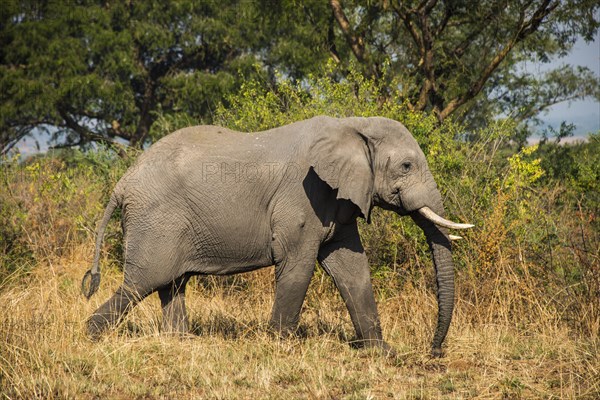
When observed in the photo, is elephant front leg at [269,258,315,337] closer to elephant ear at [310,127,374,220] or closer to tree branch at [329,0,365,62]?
elephant ear at [310,127,374,220]

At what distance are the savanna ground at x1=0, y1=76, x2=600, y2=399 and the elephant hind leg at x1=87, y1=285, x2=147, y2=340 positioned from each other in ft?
0.47

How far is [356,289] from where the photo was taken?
7.24 meters

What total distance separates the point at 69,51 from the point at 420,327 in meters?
20.3

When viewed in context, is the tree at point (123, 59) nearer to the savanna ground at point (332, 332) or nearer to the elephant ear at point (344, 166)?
the savanna ground at point (332, 332)

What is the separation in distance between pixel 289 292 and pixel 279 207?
30.5 inches

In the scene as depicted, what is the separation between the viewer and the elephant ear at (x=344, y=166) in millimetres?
6875

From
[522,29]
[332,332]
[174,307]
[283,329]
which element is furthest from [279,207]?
[522,29]

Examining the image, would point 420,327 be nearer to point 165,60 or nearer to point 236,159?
point 236,159

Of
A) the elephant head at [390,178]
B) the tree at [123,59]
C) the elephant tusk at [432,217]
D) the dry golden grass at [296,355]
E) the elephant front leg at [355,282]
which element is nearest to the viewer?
the dry golden grass at [296,355]

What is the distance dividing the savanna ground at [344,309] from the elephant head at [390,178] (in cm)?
79

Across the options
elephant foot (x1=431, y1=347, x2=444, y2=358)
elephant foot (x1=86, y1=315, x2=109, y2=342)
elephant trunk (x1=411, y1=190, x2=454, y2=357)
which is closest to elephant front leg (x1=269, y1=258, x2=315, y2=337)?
elephant trunk (x1=411, y1=190, x2=454, y2=357)

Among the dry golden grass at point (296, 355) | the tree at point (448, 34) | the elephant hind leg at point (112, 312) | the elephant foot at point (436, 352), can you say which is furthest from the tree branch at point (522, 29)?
the elephant hind leg at point (112, 312)

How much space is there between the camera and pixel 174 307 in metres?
7.58

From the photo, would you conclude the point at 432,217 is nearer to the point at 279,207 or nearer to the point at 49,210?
the point at 279,207
